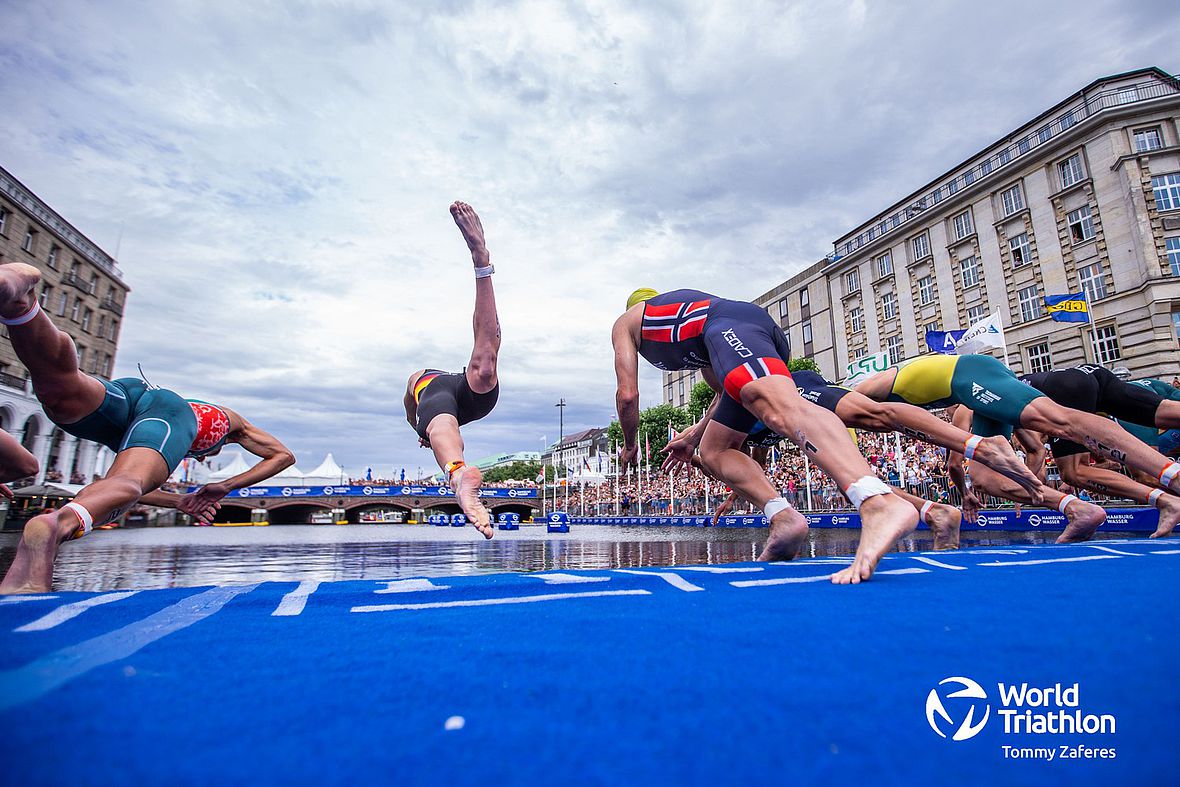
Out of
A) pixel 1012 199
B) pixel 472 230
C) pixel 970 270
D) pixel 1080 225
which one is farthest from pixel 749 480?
pixel 1012 199

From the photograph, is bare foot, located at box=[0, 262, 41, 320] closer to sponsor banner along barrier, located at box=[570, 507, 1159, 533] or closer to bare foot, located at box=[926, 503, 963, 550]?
bare foot, located at box=[926, 503, 963, 550]

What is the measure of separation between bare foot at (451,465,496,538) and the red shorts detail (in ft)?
4.55

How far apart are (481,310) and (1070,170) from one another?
111 ft

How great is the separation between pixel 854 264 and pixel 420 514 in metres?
43.3

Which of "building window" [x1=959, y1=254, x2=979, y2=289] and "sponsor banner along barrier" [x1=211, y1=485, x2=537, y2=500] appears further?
"sponsor banner along barrier" [x1=211, y1=485, x2=537, y2=500]

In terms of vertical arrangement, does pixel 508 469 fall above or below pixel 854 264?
below

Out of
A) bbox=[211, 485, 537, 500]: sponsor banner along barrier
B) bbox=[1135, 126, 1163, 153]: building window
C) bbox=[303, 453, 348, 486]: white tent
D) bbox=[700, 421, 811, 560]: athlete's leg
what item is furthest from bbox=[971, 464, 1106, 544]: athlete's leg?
bbox=[303, 453, 348, 486]: white tent

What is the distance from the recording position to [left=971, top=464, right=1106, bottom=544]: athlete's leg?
421 cm

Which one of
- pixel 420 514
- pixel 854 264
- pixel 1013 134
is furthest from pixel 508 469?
pixel 1013 134

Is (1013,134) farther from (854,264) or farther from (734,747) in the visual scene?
(734,747)

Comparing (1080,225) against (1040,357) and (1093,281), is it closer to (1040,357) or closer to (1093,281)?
(1093,281)

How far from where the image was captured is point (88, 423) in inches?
126

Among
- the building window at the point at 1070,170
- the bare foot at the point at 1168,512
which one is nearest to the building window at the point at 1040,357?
the building window at the point at 1070,170

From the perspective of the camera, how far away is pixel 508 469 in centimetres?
10900
